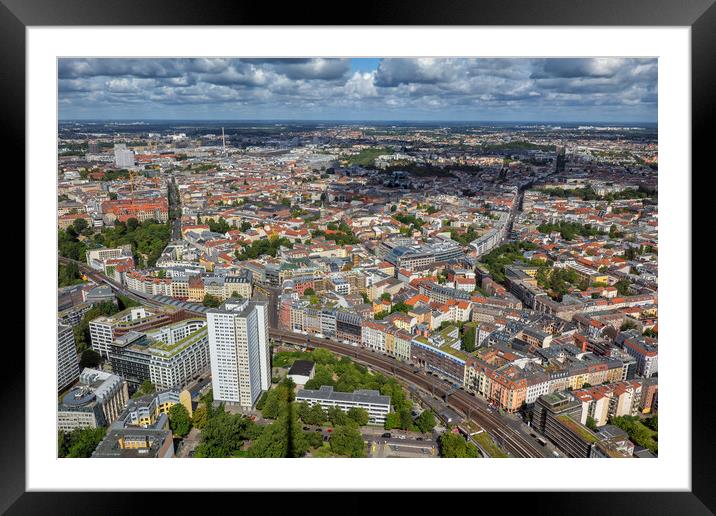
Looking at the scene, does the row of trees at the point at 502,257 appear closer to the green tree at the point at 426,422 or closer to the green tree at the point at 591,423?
the green tree at the point at 591,423

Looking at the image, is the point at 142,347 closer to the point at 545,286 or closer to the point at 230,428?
the point at 230,428

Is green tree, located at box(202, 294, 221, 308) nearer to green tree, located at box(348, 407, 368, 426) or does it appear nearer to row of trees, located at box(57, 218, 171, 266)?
row of trees, located at box(57, 218, 171, 266)

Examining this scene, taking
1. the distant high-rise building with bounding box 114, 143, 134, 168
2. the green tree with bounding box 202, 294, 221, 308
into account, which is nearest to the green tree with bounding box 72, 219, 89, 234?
the green tree with bounding box 202, 294, 221, 308

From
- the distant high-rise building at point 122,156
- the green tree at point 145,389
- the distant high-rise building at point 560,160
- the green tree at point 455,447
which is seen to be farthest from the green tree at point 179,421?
the distant high-rise building at point 560,160

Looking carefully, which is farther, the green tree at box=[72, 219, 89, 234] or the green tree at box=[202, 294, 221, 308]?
the green tree at box=[72, 219, 89, 234]

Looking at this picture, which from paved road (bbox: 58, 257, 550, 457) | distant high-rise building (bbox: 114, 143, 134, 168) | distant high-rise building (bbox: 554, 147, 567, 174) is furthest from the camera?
distant high-rise building (bbox: 554, 147, 567, 174)

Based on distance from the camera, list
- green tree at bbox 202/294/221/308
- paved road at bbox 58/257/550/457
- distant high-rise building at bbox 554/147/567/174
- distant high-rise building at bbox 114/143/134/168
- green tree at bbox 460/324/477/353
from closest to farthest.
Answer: paved road at bbox 58/257/550/457
green tree at bbox 460/324/477/353
green tree at bbox 202/294/221/308
distant high-rise building at bbox 114/143/134/168
distant high-rise building at bbox 554/147/567/174
